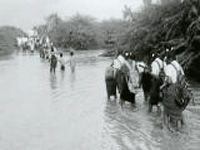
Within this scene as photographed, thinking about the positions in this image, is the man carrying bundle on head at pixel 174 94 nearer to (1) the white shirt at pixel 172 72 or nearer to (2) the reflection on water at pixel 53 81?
(1) the white shirt at pixel 172 72

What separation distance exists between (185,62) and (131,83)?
15.9ft

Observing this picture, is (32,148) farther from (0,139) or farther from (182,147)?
(182,147)

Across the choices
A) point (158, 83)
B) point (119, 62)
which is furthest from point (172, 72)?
point (119, 62)

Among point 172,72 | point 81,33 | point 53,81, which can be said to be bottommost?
point 53,81

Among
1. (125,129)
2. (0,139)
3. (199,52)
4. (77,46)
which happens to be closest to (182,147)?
(125,129)

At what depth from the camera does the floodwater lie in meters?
9.76

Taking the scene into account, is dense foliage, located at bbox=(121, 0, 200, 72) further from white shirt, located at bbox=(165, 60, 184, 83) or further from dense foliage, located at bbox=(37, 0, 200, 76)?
white shirt, located at bbox=(165, 60, 184, 83)

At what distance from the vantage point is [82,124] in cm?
1173

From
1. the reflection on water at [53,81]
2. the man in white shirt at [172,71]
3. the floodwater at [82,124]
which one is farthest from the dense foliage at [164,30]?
the man in white shirt at [172,71]

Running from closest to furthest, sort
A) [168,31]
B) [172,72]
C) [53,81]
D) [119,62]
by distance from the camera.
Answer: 1. [172,72]
2. [119,62]
3. [168,31]
4. [53,81]

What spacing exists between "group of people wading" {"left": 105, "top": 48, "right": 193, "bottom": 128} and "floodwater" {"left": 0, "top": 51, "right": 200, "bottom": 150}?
0.36 metres

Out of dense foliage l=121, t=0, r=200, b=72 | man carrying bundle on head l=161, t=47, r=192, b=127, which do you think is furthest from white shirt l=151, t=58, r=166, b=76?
dense foliage l=121, t=0, r=200, b=72

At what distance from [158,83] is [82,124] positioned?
2100 mm

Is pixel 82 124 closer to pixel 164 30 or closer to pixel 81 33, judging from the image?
pixel 164 30
